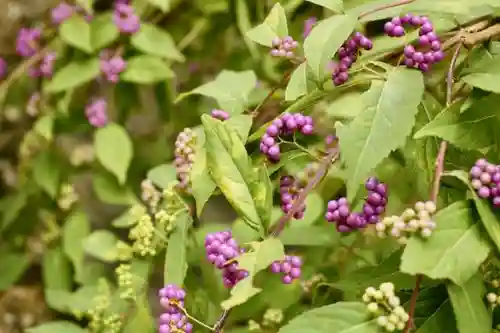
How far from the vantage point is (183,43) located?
145cm

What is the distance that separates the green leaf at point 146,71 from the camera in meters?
1.29

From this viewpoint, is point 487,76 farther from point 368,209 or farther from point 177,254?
point 177,254

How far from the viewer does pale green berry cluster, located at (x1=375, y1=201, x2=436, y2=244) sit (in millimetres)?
537

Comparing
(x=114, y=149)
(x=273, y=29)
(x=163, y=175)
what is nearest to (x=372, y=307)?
(x=273, y=29)

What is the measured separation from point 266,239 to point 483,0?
291mm

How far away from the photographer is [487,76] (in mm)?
625

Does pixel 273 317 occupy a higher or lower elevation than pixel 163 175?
lower

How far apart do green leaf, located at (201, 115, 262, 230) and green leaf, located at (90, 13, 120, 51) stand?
72 cm

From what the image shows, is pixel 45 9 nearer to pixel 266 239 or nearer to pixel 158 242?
pixel 158 242

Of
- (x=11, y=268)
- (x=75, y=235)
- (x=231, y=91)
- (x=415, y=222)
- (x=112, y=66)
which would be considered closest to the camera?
(x=415, y=222)

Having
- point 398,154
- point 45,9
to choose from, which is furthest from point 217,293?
point 45,9

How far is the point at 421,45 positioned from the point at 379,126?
104mm

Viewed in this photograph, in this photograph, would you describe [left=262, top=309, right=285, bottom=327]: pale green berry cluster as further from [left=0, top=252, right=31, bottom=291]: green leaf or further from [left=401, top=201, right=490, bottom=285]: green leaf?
[left=0, top=252, right=31, bottom=291]: green leaf

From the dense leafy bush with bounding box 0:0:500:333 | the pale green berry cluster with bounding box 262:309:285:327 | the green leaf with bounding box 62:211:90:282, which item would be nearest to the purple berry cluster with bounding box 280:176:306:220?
the dense leafy bush with bounding box 0:0:500:333
